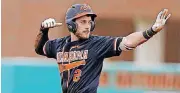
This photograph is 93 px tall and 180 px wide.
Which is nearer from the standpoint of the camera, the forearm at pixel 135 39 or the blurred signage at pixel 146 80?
the forearm at pixel 135 39

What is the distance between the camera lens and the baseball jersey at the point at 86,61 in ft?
17.9

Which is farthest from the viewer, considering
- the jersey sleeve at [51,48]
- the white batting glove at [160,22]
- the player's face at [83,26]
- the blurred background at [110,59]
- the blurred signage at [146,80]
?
the blurred signage at [146,80]

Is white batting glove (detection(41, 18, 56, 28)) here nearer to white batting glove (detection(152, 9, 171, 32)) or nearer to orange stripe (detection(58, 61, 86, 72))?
orange stripe (detection(58, 61, 86, 72))

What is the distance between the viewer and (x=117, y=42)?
5.43 meters

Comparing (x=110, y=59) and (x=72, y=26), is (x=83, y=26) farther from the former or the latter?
(x=110, y=59)

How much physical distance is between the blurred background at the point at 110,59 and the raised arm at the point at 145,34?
227 inches

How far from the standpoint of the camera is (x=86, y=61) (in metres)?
5.48

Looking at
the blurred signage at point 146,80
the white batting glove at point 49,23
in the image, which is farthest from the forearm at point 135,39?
the blurred signage at point 146,80

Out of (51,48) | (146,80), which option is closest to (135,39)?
(51,48)

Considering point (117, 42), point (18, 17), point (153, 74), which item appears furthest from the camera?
point (18, 17)

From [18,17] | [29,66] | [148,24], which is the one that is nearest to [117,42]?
[29,66]

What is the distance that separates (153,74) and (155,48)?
7.66 m

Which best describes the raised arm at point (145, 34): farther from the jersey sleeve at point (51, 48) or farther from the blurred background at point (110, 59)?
the blurred background at point (110, 59)

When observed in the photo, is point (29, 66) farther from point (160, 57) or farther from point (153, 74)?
point (160, 57)
